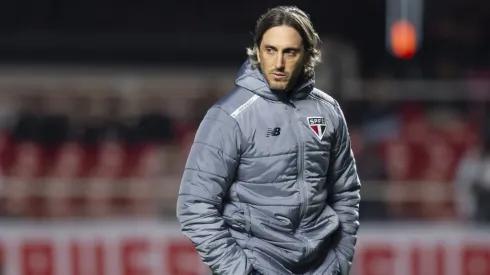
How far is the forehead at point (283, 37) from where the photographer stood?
3.95 meters

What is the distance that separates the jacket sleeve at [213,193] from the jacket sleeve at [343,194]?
384 mm

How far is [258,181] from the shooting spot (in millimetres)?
3998

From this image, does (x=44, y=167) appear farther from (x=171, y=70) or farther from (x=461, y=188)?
(x=461, y=188)

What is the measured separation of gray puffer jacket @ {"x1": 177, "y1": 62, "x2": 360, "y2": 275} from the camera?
396 centimetres

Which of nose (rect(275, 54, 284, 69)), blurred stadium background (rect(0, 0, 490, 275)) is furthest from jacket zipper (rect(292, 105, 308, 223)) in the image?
blurred stadium background (rect(0, 0, 490, 275))

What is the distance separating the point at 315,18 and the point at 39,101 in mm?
3490

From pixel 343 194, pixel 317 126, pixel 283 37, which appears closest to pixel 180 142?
pixel 343 194

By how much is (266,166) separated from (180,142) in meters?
6.24

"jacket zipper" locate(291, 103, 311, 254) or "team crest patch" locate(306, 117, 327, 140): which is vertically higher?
"team crest patch" locate(306, 117, 327, 140)

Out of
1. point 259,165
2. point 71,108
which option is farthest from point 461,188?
point 259,165

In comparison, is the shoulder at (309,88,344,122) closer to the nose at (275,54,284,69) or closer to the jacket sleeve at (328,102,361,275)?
the jacket sleeve at (328,102,361,275)

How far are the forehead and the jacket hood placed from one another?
14cm

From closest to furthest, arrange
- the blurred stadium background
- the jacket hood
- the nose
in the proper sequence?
the nose
the jacket hood
the blurred stadium background

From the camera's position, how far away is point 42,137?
10.3 metres
